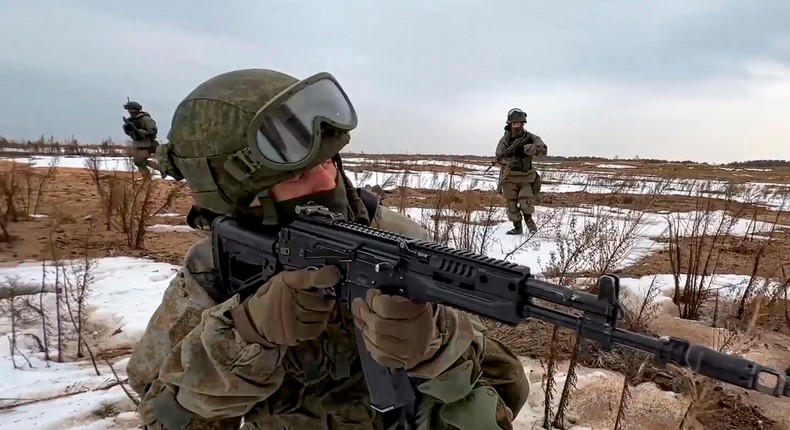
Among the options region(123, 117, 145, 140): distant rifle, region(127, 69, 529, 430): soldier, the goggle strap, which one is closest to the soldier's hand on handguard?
region(127, 69, 529, 430): soldier

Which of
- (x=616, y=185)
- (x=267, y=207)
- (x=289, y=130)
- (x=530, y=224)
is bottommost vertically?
(x=530, y=224)

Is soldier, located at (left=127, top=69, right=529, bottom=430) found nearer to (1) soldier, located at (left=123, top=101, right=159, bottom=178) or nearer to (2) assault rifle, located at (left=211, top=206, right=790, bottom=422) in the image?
(2) assault rifle, located at (left=211, top=206, right=790, bottom=422)

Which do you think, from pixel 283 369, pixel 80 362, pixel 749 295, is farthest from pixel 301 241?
pixel 749 295

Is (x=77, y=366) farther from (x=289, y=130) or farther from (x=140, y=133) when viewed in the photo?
(x=289, y=130)

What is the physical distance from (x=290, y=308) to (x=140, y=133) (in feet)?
12.0

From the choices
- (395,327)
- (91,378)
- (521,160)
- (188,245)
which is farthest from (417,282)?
(521,160)

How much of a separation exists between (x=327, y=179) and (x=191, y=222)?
2.29 feet

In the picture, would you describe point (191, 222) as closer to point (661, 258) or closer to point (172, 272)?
point (172, 272)

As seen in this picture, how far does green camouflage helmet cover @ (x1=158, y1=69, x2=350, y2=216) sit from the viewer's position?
5.45ft

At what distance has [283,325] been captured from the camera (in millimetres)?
1439

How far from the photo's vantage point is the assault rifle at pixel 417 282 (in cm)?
89

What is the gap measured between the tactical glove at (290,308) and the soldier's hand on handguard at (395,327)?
14cm

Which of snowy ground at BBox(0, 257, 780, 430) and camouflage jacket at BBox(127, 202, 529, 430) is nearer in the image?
camouflage jacket at BBox(127, 202, 529, 430)

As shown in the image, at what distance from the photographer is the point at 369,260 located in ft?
4.41
